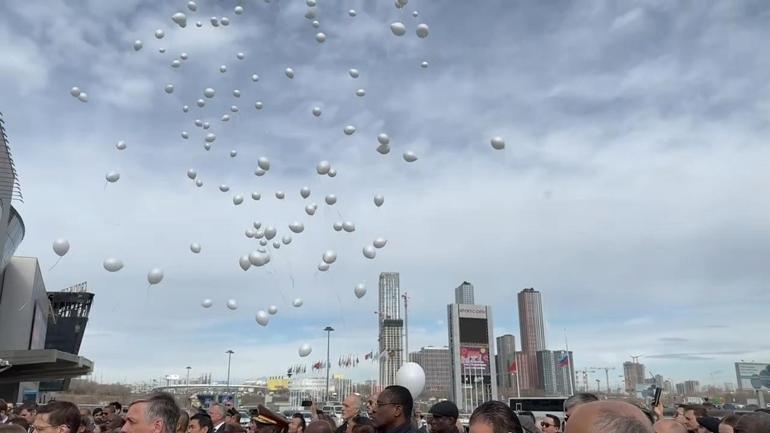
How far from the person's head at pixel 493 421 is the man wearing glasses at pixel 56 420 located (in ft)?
9.97

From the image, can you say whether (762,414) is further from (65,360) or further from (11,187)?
(11,187)

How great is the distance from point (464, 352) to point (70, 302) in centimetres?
5573

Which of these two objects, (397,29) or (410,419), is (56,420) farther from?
(397,29)

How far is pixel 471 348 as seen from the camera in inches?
3113

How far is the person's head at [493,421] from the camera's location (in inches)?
117

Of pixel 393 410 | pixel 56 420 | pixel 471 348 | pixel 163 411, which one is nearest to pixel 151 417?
pixel 163 411

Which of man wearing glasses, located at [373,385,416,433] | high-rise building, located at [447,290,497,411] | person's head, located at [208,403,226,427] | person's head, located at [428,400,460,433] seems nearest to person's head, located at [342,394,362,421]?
person's head, located at [428,400,460,433]

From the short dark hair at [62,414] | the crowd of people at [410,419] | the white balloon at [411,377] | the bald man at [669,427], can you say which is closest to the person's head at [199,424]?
the crowd of people at [410,419]

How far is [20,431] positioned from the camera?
3.20 meters

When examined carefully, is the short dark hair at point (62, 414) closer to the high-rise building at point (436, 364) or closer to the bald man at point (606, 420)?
the bald man at point (606, 420)

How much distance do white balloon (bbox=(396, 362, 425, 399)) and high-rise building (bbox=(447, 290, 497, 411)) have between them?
231 feet

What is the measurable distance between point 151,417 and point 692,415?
6481 millimetres

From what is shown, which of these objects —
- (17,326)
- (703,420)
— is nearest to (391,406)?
(703,420)

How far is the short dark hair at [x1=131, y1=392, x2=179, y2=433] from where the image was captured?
336 centimetres
